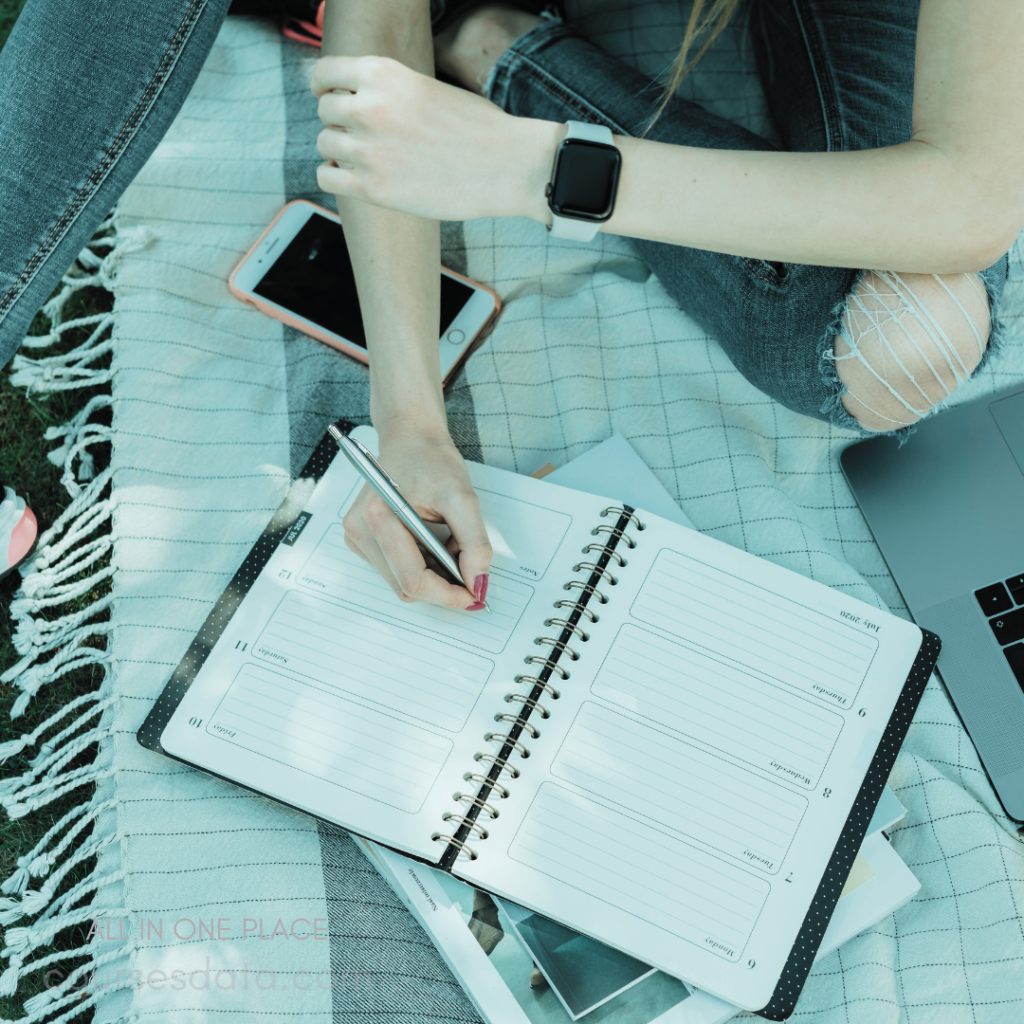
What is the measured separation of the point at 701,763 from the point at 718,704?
6 centimetres

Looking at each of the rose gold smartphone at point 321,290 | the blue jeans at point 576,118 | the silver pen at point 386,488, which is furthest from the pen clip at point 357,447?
the blue jeans at point 576,118

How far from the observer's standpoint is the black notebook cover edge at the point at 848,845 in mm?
839

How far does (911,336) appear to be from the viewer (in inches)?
36.3

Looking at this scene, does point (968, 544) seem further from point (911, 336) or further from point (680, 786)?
point (680, 786)

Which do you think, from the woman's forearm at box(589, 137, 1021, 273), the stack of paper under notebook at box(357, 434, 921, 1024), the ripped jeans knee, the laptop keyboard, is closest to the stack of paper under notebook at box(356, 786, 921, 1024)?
the stack of paper under notebook at box(357, 434, 921, 1024)

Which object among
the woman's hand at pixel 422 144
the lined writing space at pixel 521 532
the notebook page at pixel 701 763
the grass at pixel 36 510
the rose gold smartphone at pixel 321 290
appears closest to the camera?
the woman's hand at pixel 422 144

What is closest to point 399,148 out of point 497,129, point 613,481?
point 497,129

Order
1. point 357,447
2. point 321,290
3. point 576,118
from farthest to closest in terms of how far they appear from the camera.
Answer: point 321,290 < point 576,118 < point 357,447

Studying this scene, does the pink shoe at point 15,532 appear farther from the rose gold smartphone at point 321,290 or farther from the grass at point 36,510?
the rose gold smartphone at point 321,290

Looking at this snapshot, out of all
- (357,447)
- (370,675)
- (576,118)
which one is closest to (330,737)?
(370,675)

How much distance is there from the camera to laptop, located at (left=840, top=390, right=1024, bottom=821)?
1007 mm

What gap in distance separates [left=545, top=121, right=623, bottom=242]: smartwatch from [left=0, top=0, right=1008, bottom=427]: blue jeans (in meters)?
0.28

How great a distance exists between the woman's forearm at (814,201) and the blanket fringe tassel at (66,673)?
78 cm

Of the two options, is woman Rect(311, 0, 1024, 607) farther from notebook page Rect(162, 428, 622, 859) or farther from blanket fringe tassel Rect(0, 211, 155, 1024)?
blanket fringe tassel Rect(0, 211, 155, 1024)
